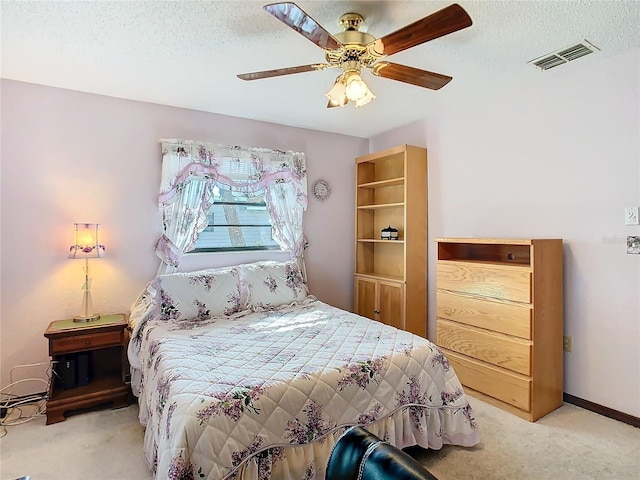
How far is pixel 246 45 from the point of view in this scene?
2.20 m

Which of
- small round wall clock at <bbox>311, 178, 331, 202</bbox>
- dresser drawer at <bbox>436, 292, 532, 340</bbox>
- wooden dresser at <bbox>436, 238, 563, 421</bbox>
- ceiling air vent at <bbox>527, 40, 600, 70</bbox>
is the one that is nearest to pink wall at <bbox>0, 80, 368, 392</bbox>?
small round wall clock at <bbox>311, 178, 331, 202</bbox>

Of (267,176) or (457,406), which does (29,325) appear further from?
(457,406)

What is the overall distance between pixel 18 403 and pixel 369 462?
9.77 ft

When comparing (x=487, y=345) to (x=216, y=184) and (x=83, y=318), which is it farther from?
(x=83, y=318)

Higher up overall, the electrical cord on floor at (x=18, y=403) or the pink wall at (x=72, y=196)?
the pink wall at (x=72, y=196)

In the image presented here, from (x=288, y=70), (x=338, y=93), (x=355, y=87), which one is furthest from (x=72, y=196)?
(x=355, y=87)

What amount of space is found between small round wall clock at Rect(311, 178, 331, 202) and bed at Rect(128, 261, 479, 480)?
5.06 feet

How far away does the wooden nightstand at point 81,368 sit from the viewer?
8.04ft

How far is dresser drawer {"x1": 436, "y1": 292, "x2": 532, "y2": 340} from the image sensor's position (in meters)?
2.45

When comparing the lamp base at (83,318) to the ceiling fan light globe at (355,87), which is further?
the lamp base at (83,318)

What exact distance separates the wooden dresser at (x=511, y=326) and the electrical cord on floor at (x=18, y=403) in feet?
9.95

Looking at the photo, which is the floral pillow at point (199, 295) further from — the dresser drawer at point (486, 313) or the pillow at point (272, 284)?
the dresser drawer at point (486, 313)

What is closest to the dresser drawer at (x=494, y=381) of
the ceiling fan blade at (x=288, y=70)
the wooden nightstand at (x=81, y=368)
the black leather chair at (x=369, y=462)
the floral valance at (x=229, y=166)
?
the black leather chair at (x=369, y=462)

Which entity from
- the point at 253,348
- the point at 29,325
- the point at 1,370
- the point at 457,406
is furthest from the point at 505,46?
the point at 1,370
